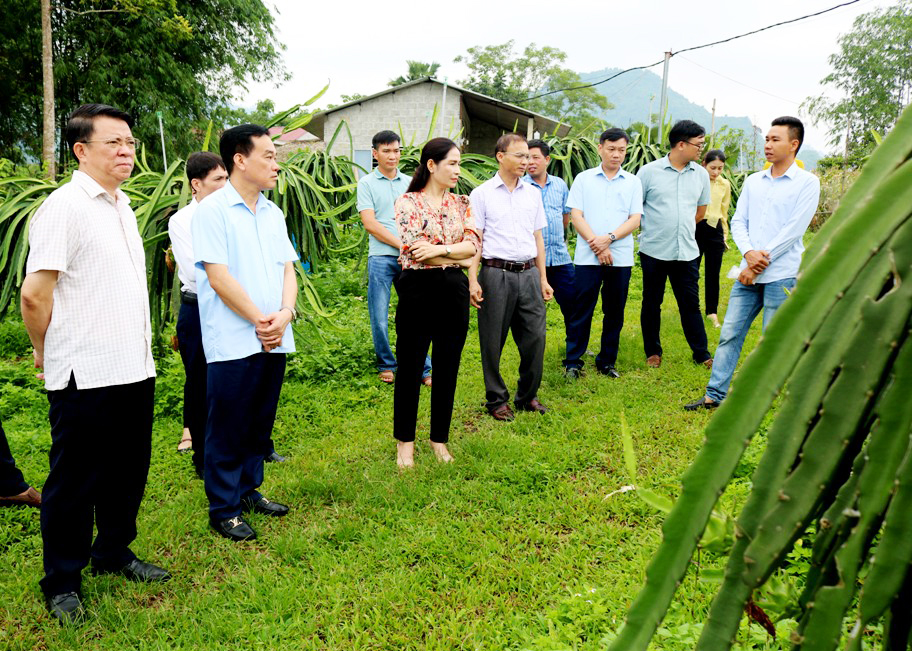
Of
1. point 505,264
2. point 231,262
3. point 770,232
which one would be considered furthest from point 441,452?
point 770,232

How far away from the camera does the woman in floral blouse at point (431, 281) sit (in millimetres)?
3977

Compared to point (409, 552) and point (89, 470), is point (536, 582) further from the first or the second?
point (89, 470)

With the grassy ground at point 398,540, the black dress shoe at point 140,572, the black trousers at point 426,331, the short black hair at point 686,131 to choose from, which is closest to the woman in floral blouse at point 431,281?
the black trousers at point 426,331

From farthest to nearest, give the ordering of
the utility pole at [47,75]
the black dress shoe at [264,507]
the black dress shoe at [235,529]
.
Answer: the utility pole at [47,75]
the black dress shoe at [264,507]
the black dress shoe at [235,529]

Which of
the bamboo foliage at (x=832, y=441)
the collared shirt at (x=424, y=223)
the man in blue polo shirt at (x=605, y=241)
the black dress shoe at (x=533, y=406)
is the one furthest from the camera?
the man in blue polo shirt at (x=605, y=241)

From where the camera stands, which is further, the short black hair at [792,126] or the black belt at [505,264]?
the black belt at [505,264]

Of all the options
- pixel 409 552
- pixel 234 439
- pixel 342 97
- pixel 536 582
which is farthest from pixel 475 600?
pixel 342 97

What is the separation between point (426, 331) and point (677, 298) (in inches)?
111

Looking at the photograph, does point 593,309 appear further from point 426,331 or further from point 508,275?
point 426,331

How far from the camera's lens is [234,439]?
3418mm

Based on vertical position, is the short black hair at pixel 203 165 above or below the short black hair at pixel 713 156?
below

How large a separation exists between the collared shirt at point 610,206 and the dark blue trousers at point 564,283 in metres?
0.25

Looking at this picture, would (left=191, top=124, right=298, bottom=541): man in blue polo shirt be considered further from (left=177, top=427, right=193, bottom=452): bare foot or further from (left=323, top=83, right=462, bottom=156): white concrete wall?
(left=323, top=83, right=462, bottom=156): white concrete wall

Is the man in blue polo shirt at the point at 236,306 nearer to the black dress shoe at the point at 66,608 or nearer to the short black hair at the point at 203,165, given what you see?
the short black hair at the point at 203,165
